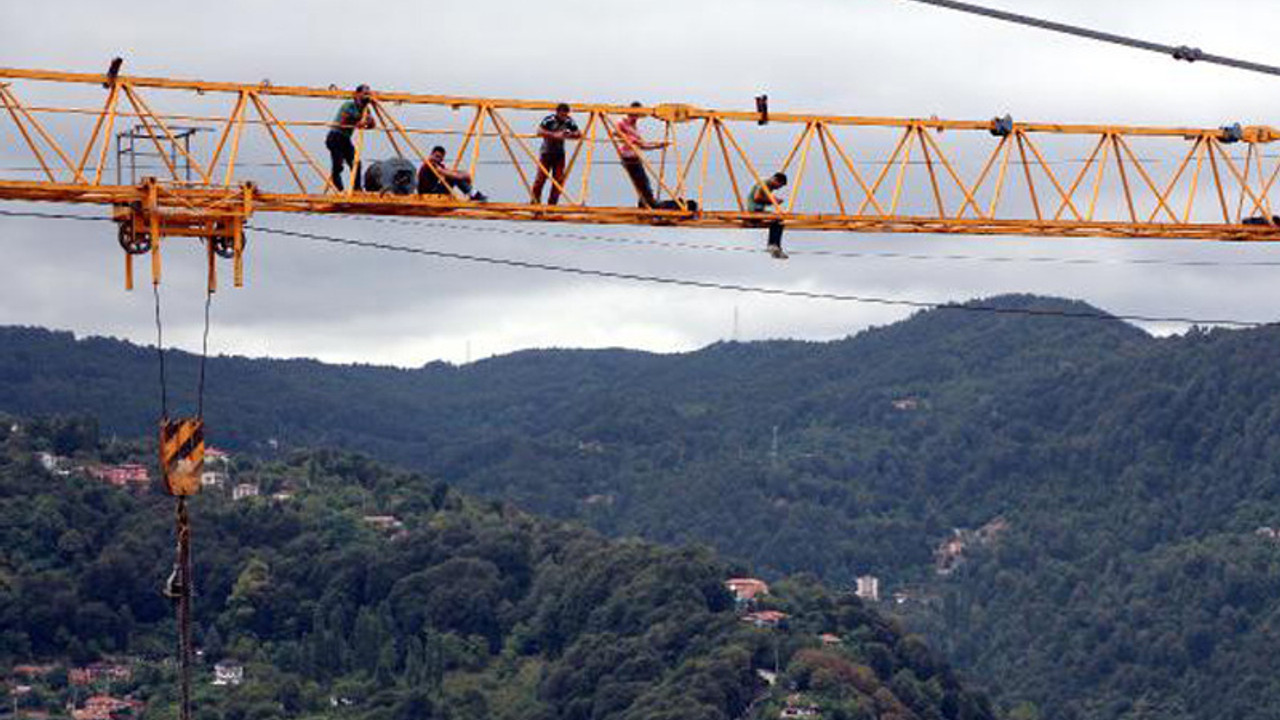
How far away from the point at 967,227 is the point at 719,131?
703cm

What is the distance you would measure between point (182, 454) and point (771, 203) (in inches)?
646

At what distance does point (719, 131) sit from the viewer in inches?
2926

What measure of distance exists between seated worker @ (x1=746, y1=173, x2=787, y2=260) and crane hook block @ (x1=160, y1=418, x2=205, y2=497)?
15524mm

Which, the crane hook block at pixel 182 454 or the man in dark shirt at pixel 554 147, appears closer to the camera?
the crane hook block at pixel 182 454

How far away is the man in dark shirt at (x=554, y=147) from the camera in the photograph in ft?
239

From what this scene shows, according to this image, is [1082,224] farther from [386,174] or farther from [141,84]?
[141,84]

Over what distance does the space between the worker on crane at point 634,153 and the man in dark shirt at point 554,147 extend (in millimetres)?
1190

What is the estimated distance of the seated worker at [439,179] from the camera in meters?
72.2

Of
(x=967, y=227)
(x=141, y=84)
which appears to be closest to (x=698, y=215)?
(x=967, y=227)

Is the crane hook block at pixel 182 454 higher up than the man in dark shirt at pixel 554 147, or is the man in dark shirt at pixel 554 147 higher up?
the man in dark shirt at pixel 554 147

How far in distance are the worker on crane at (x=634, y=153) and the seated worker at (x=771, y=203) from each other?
246cm

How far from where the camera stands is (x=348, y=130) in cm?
7194

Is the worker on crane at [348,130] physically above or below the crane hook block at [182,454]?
above

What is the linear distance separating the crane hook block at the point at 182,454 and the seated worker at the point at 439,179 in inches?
360
